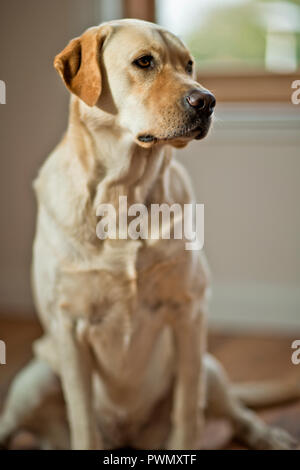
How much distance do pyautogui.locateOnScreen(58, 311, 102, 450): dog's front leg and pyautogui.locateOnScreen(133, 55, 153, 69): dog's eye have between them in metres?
0.51

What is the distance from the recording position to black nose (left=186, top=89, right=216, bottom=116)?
39.8 inches

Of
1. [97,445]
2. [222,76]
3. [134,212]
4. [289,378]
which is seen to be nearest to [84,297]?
[134,212]

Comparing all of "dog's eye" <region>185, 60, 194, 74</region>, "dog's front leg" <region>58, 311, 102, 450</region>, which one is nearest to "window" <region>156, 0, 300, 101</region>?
"dog's eye" <region>185, 60, 194, 74</region>

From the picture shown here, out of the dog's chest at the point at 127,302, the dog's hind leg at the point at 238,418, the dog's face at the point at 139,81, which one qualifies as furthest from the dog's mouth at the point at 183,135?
the dog's hind leg at the point at 238,418

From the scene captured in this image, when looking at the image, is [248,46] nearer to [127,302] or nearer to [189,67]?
[189,67]

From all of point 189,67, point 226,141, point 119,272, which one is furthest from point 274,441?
point 226,141

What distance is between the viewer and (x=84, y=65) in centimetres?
107

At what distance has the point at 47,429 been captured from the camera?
4.68 feet

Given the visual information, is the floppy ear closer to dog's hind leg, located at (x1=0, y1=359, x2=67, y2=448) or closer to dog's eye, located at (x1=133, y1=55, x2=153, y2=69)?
dog's eye, located at (x1=133, y1=55, x2=153, y2=69)

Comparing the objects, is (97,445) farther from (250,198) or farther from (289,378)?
(250,198)
